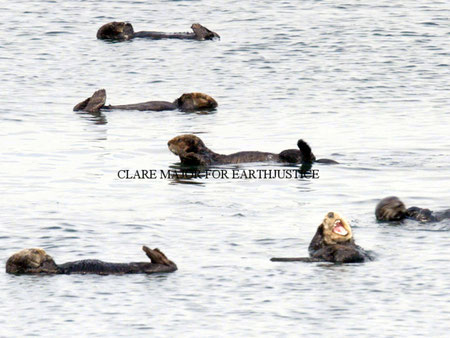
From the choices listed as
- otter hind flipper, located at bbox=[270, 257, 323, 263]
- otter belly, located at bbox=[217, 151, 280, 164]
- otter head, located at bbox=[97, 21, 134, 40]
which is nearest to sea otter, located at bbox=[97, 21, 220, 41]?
otter head, located at bbox=[97, 21, 134, 40]

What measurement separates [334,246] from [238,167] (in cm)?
485

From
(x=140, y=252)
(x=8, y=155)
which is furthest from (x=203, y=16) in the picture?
(x=140, y=252)

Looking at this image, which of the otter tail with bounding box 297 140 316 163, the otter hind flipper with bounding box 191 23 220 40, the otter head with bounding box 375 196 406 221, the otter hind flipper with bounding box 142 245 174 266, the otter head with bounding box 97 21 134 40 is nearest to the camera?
the otter hind flipper with bounding box 142 245 174 266

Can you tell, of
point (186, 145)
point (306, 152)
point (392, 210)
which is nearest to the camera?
point (392, 210)

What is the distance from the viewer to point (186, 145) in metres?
16.0

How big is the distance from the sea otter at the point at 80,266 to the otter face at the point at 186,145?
17.3 feet

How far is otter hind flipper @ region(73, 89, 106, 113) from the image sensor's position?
65.0ft

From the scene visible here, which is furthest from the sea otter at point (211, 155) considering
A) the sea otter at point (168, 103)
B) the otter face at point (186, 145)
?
the sea otter at point (168, 103)

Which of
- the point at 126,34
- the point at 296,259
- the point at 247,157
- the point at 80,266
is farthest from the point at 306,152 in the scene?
the point at 126,34

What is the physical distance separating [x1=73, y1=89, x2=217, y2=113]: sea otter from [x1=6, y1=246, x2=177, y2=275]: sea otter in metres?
9.14

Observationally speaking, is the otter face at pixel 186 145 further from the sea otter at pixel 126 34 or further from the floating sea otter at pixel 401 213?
the sea otter at pixel 126 34

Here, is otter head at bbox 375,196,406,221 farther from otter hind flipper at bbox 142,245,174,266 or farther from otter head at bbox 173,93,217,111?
otter head at bbox 173,93,217,111

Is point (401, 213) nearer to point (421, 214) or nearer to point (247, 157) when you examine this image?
point (421, 214)

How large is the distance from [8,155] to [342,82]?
7.50 m
